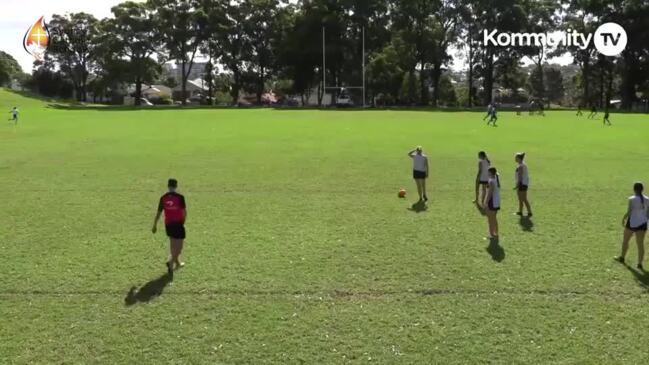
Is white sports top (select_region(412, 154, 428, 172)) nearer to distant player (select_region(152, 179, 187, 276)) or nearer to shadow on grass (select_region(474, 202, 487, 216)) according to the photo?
shadow on grass (select_region(474, 202, 487, 216))

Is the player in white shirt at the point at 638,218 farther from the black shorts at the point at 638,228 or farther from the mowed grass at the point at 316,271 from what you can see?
the mowed grass at the point at 316,271

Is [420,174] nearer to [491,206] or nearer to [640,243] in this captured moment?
[491,206]

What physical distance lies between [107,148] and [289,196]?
15225mm

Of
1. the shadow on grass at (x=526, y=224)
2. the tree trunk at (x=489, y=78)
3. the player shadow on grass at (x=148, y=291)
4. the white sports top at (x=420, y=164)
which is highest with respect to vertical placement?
the tree trunk at (x=489, y=78)

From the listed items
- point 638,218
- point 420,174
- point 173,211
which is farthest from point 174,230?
point 638,218

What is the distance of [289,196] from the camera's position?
17.0m

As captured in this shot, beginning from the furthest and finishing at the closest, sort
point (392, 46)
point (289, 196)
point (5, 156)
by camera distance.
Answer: point (392, 46) → point (5, 156) → point (289, 196)

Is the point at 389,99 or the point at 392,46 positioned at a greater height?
the point at 392,46

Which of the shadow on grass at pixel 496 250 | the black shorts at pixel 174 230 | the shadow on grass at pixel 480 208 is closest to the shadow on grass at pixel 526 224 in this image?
the shadow on grass at pixel 480 208

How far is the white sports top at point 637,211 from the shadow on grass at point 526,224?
2.91 metres

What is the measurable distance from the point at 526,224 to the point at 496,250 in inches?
94.9

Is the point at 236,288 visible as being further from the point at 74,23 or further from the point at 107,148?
the point at 74,23

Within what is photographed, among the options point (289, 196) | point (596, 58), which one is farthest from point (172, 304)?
point (596, 58)

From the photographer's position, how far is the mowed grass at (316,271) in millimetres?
7711
